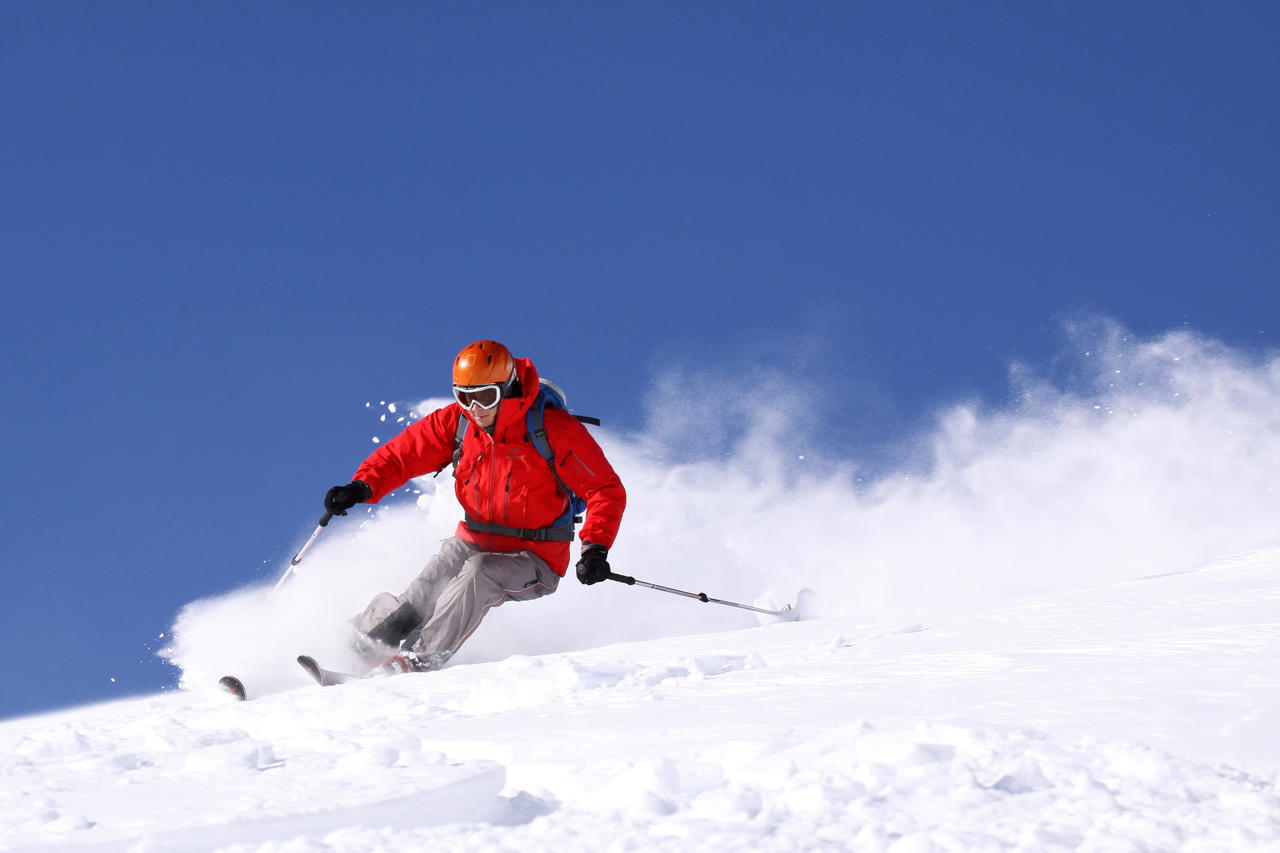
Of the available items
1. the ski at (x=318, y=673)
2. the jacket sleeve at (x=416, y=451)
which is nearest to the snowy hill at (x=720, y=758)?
the ski at (x=318, y=673)

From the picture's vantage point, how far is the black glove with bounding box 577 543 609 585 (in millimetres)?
6473

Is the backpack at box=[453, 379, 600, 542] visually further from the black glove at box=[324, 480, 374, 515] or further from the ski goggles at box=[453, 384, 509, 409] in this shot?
the black glove at box=[324, 480, 374, 515]

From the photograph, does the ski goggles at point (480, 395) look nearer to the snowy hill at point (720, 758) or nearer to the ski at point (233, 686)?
the ski at point (233, 686)

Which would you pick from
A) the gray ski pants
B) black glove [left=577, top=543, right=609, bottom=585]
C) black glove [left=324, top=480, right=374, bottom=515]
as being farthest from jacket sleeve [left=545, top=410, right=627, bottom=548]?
black glove [left=324, top=480, right=374, bottom=515]

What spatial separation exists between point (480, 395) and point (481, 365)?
0.68 feet

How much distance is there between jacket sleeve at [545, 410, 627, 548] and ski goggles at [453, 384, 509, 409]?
424 mm

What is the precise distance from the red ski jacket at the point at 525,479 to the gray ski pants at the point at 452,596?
18 centimetres

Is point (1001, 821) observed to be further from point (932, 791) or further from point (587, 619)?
point (587, 619)

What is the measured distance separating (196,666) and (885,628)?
532 centimetres

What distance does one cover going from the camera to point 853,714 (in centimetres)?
311

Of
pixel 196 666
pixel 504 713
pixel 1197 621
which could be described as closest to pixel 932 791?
pixel 504 713

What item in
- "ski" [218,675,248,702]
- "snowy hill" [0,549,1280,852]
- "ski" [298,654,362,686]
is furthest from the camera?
"ski" [298,654,362,686]

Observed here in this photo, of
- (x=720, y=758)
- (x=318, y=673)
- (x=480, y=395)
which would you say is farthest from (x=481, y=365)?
(x=720, y=758)

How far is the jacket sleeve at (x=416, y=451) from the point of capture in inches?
281
